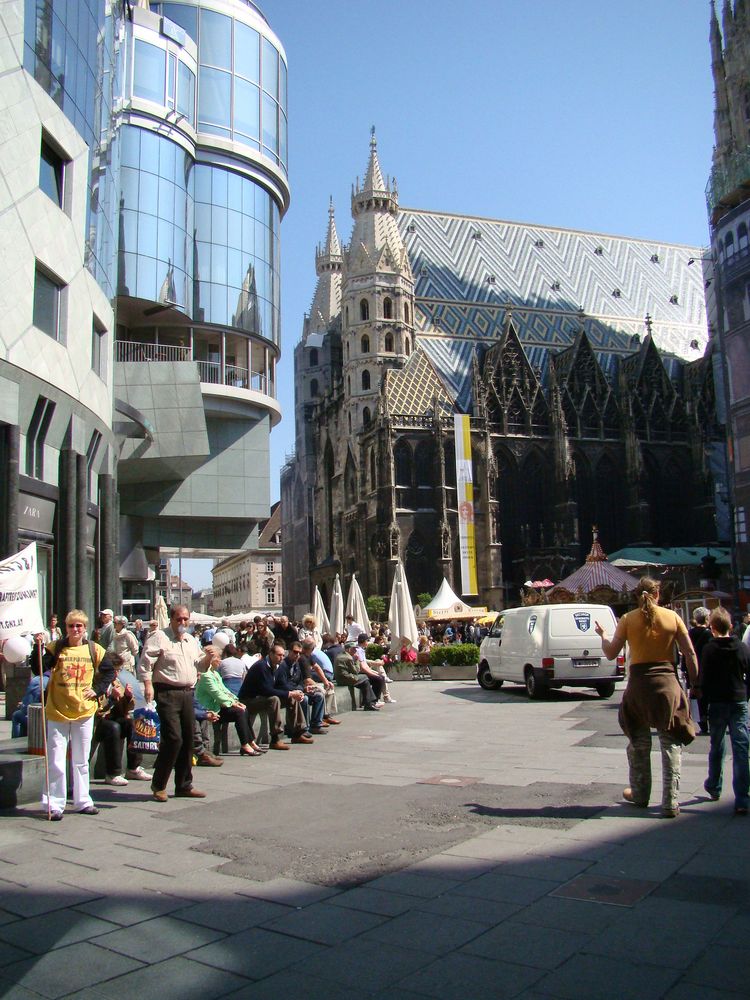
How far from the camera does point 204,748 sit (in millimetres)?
10930

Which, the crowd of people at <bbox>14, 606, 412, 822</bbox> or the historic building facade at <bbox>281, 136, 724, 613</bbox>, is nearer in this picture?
the crowd of people at <bbox>14, 606, 412, 822</bbox>

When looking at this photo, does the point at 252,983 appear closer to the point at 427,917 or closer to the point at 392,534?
the point at 427,917

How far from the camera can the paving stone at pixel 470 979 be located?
3.99 m

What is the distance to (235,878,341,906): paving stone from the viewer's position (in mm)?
5355

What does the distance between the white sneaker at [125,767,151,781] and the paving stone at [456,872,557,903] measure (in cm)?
521

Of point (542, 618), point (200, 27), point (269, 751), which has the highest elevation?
point (200, 27)

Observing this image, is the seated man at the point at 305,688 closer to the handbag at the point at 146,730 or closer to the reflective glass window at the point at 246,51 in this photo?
the handbag at the point at 146,730

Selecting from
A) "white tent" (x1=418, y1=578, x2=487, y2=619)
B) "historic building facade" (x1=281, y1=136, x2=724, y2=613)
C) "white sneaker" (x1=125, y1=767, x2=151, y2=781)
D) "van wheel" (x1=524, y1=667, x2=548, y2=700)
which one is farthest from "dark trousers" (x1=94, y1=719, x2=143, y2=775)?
"historic building facade" (x1=281, y1=136, x2=724, y2=613)

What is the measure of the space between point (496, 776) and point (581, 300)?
6973cm

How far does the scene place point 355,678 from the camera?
17.1 metres

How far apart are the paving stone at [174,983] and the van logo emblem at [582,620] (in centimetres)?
1377

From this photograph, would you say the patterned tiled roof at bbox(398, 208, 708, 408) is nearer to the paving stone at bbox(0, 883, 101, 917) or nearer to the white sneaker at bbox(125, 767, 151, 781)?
the white sneaker at bbox(125, 767, 151, 781)

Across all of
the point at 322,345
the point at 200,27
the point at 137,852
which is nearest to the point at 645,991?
the point at 137,852

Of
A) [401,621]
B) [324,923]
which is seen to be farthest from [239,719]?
[401,621]
